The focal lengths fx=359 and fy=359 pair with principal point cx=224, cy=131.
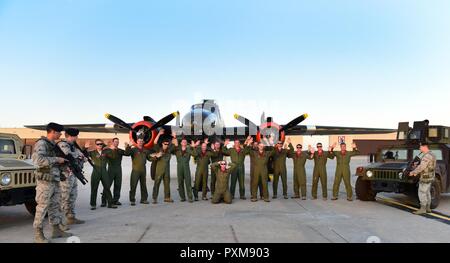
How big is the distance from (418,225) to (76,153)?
6.45m

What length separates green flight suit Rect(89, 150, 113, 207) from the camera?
840cm

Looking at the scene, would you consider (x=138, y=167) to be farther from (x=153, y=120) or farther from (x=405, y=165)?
(x=405, y=165)

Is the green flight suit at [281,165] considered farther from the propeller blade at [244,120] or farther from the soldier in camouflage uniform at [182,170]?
the propeller blade at [244,120]

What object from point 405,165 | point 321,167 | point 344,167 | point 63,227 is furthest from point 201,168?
point 405,165

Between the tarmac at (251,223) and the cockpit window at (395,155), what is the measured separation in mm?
1237

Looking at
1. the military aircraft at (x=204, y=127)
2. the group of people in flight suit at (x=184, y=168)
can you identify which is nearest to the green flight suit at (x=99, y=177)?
the group of people in flight suit at (x=184, y=168)

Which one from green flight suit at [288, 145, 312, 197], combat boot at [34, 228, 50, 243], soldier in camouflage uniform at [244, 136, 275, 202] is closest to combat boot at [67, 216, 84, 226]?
combat boot at [34, 228, 50, 243]

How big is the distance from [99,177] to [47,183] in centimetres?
305

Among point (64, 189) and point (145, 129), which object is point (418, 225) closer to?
point (64, 189)

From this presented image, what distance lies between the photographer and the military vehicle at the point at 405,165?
27.9 ft

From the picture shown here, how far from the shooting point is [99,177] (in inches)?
332

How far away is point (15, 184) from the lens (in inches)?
242

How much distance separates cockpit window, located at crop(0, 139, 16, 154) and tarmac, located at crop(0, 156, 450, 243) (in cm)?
137
